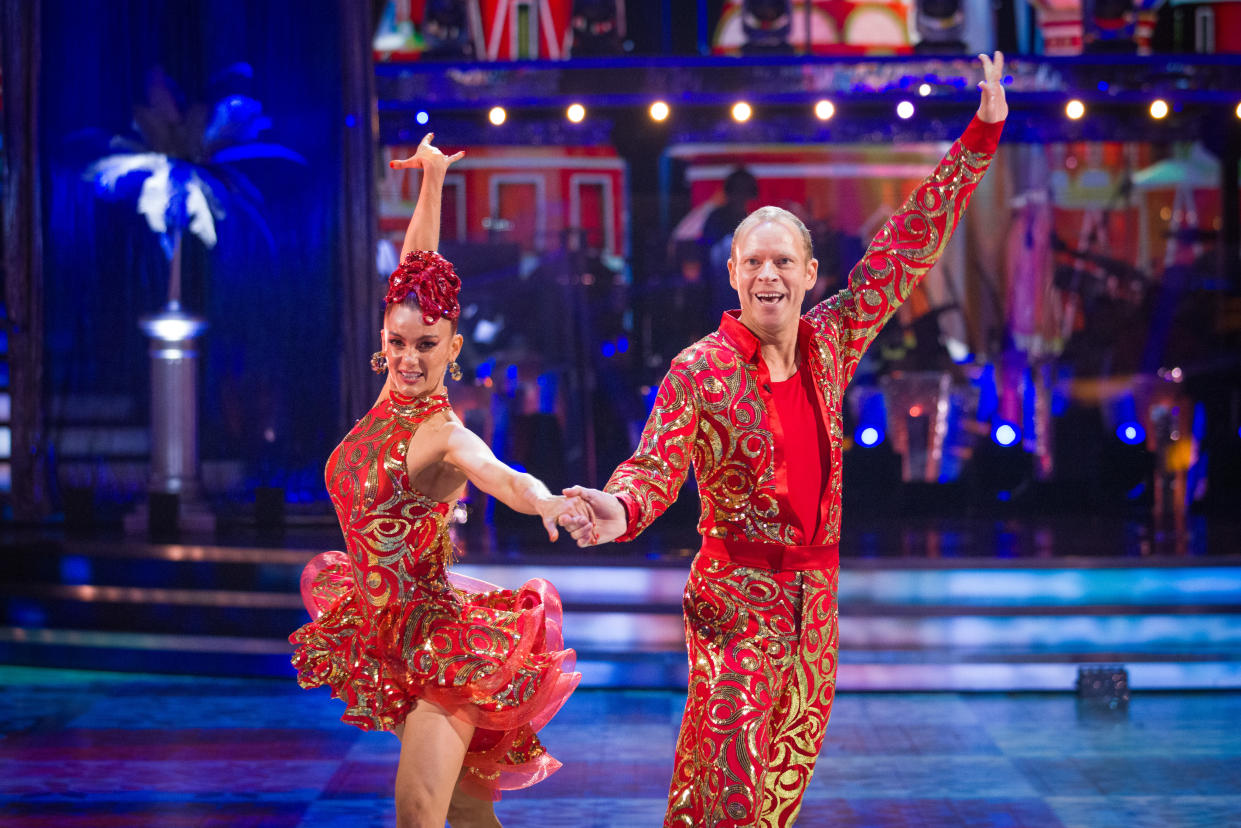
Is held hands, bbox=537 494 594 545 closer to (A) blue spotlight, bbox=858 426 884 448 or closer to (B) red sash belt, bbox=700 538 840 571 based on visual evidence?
(B) red sash belt, bbox=700 538 840 571

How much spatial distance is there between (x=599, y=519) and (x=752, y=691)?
0.46 m

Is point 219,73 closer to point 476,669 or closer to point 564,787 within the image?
point 564,787

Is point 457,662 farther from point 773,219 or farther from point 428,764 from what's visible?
point 773,219

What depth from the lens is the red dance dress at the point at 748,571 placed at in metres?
2.40

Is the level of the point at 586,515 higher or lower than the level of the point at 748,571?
higher

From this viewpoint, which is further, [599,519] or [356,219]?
[356,219]

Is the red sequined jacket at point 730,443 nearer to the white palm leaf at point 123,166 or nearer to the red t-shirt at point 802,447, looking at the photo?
the red t-shirt at point 802,447

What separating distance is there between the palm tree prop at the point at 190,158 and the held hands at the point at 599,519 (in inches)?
220

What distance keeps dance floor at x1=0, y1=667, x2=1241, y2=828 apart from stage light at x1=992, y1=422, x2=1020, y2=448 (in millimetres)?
3553

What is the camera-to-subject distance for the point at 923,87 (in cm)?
786

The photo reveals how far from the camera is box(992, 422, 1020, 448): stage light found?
8844mm

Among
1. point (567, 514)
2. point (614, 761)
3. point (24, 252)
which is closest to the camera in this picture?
point (567, 514)

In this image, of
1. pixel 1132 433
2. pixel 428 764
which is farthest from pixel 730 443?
pixel 1132 433

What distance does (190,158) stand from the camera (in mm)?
7289
